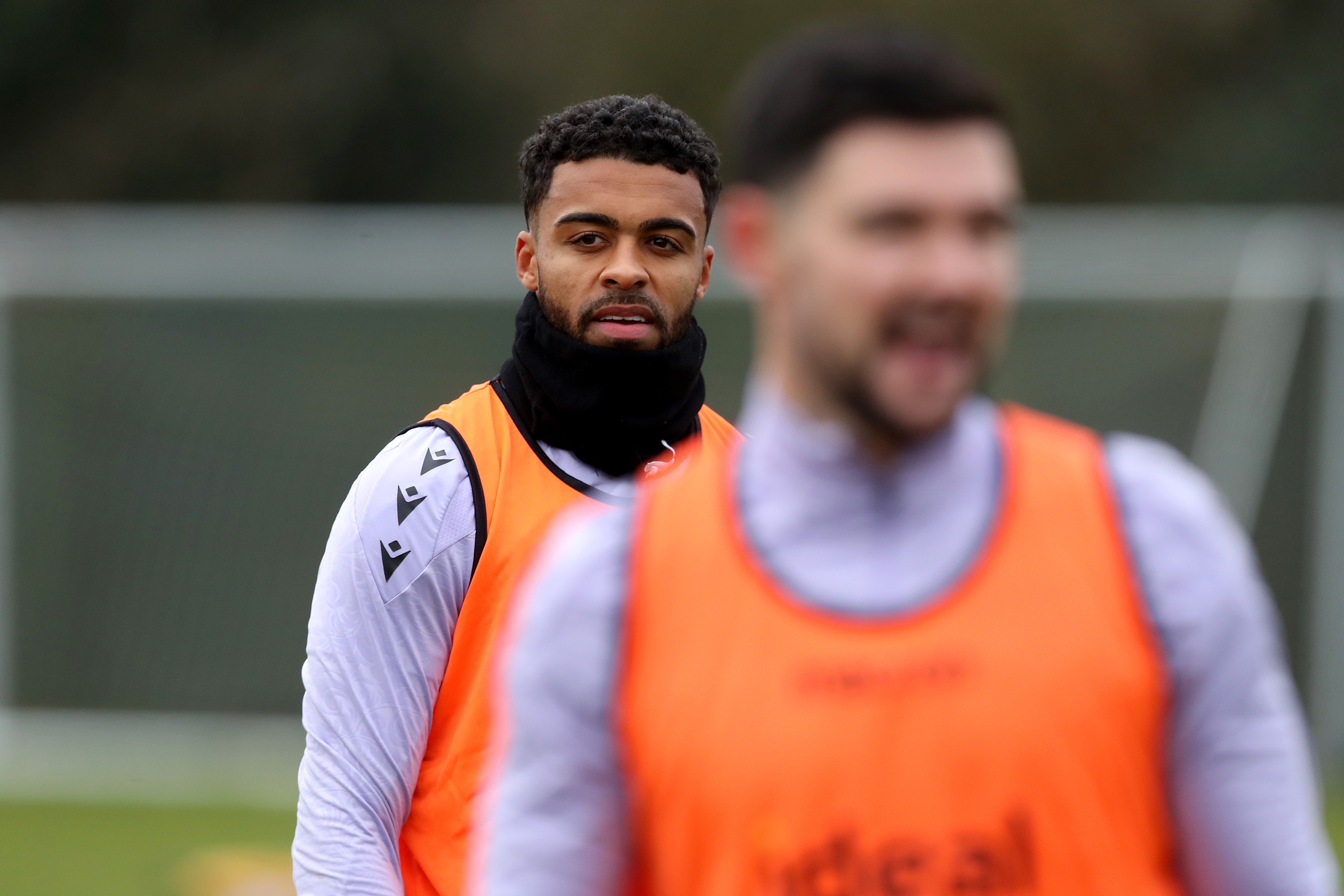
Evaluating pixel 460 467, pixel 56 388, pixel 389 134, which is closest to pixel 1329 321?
pixel 56 388

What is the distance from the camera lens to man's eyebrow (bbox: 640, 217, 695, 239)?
3.38m

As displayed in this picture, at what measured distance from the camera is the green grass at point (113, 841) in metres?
8.43

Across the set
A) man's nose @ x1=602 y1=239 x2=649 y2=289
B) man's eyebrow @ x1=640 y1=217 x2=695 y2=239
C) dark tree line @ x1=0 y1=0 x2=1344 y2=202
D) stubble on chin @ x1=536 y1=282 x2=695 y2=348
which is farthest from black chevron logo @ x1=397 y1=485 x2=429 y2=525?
dark tree line @ x1=0 y1=0 x2=1344 y2=202

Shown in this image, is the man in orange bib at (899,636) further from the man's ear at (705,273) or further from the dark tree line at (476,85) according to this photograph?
the dark tree line at (476,85)

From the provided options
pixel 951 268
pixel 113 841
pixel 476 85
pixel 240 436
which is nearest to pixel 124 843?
pixel 113 841

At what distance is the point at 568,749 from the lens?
176 centimetres

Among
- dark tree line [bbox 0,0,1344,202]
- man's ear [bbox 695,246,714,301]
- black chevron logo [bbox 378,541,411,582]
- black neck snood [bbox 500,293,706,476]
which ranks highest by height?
dark tree line [bbox 0,0,1344,202]

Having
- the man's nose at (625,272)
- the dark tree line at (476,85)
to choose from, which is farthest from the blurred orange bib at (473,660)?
the dark tree line at (476,85)

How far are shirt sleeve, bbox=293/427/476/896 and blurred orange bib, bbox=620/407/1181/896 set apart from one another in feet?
4.42

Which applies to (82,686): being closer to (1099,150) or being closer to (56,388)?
(56,388)

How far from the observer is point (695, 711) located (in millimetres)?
1709

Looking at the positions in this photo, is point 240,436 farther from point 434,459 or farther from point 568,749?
point 568,749

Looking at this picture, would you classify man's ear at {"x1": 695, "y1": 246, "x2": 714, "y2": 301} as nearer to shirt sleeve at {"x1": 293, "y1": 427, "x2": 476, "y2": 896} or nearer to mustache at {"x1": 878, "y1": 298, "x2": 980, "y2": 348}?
shirt sleeve at {"x1": 293, "y1": 427, "x2": 476, "y2": 896}

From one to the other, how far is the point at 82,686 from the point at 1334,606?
772 centimetres
